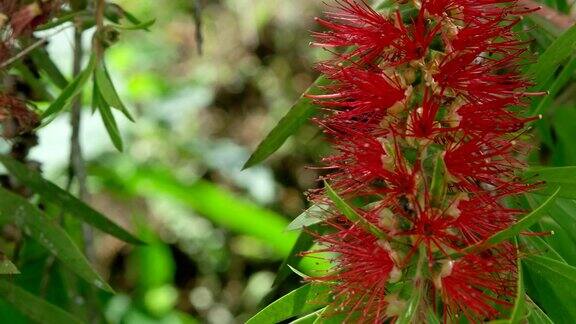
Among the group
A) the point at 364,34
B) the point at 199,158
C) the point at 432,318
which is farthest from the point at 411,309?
the point at 199,158

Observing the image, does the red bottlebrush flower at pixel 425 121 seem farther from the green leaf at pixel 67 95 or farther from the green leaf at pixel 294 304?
the green leaf at pixel 67 95

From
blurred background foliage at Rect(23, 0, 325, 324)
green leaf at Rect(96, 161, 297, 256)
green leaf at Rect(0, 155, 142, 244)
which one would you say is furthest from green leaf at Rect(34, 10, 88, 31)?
green leaf at Rect(96, 161, 297, 256)

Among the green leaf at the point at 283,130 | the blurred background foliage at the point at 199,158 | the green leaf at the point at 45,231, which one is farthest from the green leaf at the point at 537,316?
the blurred background foliage at the point at 199,158

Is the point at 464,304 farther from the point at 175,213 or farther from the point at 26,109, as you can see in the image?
the point at 175,213

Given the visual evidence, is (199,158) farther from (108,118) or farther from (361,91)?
(361,91)

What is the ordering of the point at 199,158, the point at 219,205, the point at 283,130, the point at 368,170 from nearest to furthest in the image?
the point at 368,170 → the point at 283,130 → the point at 219,205 → the point at 199,158

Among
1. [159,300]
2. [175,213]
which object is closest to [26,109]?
[159,300]
